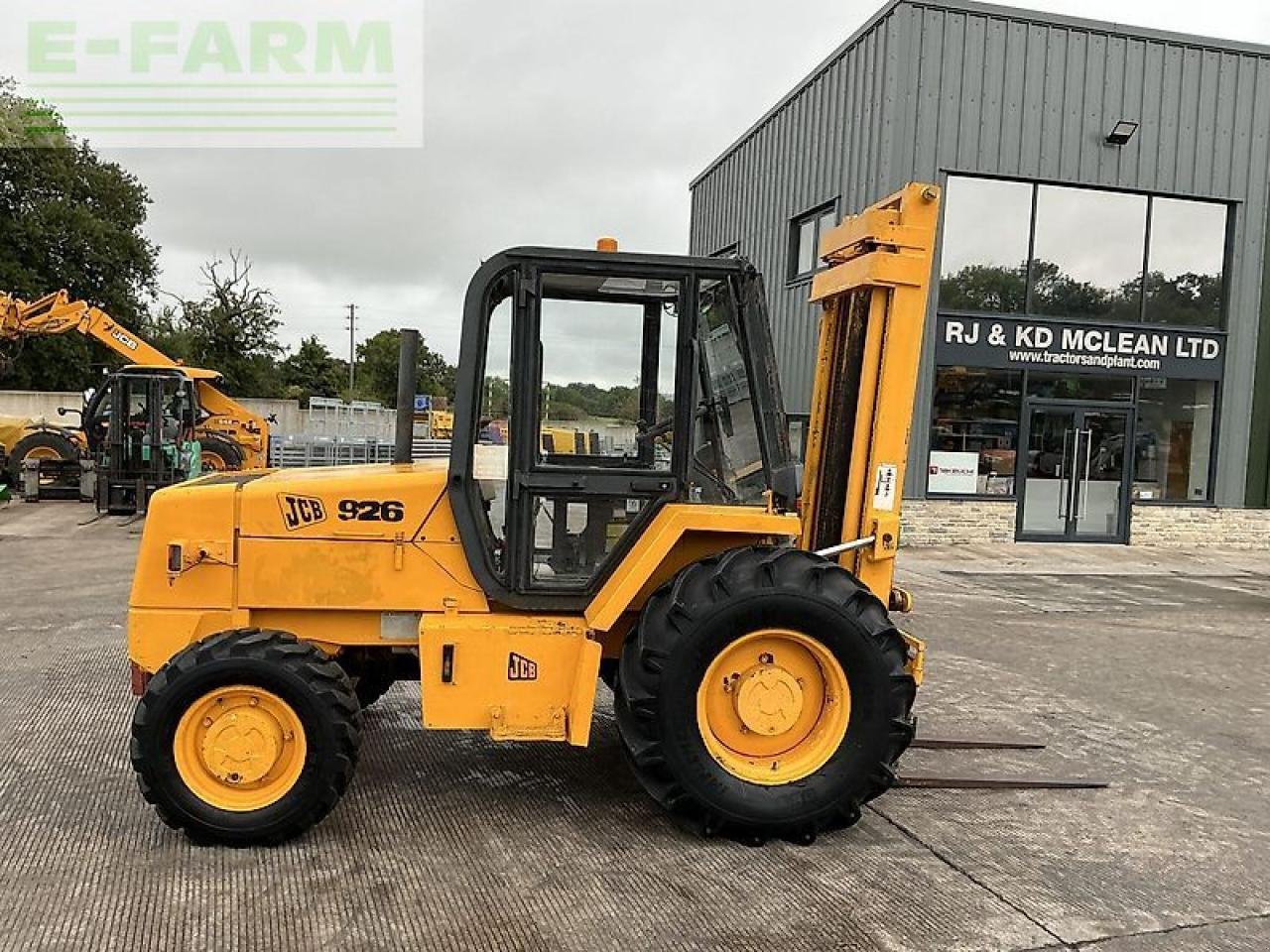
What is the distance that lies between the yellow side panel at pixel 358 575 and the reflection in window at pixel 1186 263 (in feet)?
47.1

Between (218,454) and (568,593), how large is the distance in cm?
1630

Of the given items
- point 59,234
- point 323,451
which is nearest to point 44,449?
point 323,451

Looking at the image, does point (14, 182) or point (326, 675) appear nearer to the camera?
point (326, 675)

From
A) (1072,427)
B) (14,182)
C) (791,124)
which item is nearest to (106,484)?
(791,124)

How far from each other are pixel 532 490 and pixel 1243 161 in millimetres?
15533

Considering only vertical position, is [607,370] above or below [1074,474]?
above

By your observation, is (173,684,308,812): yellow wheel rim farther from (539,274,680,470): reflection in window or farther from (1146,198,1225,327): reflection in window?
(1146,198,1225,327): reflection in window

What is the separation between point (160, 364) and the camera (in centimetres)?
1906

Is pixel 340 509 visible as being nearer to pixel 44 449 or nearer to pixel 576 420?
pixel 576 420

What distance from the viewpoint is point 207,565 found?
4.25 metres

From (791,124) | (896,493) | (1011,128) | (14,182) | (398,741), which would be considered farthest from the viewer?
(14,182)

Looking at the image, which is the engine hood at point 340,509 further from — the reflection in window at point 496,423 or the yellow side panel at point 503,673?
the yellow side panel at point 503,673

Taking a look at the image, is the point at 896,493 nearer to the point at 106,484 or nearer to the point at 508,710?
the point at 508,710

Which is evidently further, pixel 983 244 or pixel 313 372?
pixel 313 372
